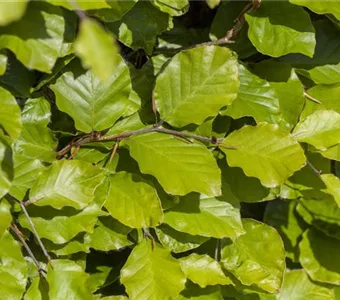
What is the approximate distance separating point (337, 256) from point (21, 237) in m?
1.04

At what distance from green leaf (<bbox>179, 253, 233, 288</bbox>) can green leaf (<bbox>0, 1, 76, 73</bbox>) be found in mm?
629

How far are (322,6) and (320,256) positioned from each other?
86 cm

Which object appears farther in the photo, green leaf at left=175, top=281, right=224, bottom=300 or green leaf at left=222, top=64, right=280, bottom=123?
green leaf at left=175, top=281, right=224, bottom=300

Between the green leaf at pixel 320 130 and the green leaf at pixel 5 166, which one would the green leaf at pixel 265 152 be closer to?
the green leaf at pixel 320 130

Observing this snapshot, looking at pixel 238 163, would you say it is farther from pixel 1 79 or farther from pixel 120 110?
pixel 1 79

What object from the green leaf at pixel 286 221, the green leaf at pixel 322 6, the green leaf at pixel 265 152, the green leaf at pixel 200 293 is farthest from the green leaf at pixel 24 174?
the green leaf at pixel 286 221

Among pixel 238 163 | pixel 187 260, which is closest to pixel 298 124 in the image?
pixel 238 163

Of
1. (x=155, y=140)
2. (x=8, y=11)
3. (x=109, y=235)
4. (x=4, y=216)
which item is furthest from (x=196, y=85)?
(x=8, y=11)

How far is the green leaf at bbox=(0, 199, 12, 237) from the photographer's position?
1.10 meters

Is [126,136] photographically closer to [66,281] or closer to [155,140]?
[155,140]

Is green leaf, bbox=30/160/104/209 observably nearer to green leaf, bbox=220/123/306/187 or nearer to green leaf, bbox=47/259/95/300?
green leaf, bbox=47/259/95/300

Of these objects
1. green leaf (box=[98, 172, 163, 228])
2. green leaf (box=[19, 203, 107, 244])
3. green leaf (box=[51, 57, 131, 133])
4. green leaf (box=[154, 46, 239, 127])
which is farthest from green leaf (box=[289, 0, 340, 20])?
green leaf (box=[19, 203, 107, 244])

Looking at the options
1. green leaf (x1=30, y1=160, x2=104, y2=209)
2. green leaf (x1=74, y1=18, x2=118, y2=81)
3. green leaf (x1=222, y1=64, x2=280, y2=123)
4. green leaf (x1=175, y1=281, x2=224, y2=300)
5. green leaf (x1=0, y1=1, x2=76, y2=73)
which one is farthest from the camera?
green leaf (x1=175, y1=281, x2=224, y2=300)

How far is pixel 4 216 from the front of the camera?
1125mm
